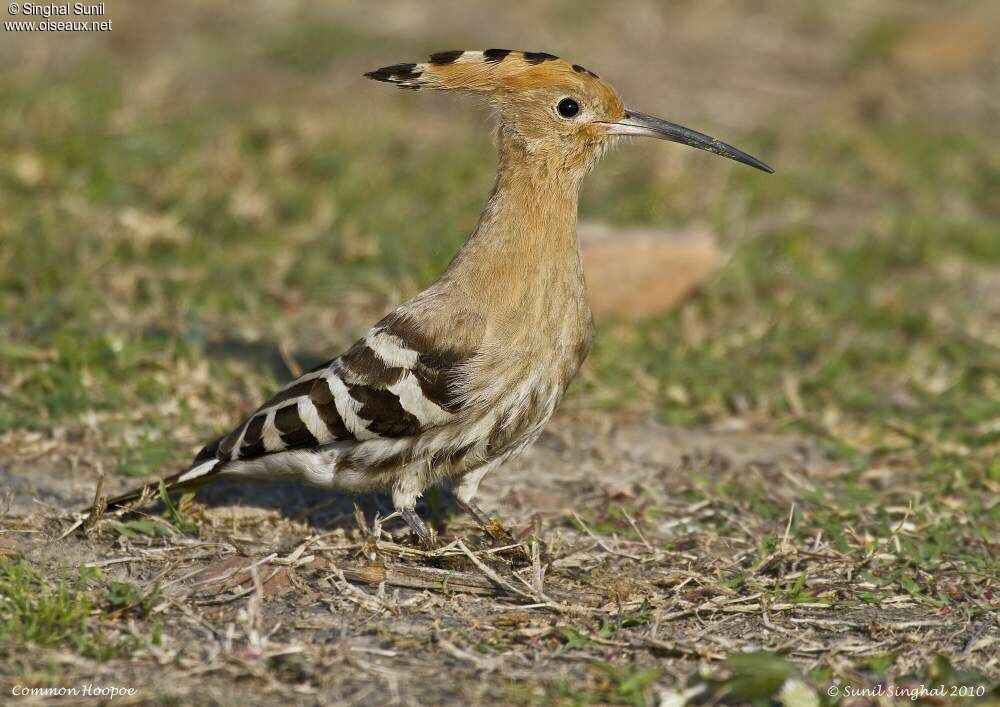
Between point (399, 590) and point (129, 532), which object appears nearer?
point (399, 590)

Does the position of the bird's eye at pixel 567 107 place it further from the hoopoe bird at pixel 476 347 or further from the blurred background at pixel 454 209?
the blurred background at pixel 454 209

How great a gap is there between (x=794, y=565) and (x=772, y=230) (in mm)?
2828

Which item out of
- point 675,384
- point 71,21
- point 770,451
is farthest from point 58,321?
point 71,21

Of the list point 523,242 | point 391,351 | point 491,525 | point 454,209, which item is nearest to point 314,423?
point 391,351

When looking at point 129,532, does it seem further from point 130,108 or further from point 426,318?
point 130,108

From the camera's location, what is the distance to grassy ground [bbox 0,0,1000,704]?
9.02 feet

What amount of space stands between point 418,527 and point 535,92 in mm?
1130

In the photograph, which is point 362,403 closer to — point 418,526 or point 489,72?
point 418,526

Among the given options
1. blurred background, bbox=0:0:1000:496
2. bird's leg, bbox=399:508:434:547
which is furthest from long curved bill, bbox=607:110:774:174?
bird's leg, bbox=399:508:434:547

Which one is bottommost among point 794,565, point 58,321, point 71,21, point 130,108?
point 794,565

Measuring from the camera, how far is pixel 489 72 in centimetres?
336

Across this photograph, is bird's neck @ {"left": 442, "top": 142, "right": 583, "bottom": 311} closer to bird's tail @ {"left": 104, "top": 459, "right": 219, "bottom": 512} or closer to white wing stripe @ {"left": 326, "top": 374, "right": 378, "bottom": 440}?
white wing stripe @ {"left": 326, "top": 374, "right": 378, "bottom": 440}

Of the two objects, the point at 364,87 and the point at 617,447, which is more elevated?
the point at 364,87

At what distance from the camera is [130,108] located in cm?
600
